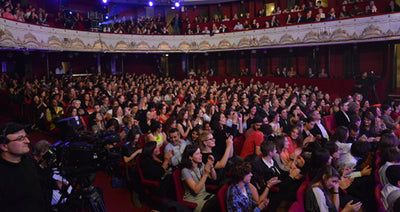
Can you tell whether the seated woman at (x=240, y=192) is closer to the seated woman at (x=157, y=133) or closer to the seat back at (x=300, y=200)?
the seat back at (x=300, y=200)

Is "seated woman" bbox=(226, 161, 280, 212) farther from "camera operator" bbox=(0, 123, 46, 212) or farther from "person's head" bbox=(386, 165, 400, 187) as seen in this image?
"camera operator" bbox=(0, 123, 46, 212)

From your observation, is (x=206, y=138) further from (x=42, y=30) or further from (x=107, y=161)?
(x=42, y=30)

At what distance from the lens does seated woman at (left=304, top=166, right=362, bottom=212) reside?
2426 mm

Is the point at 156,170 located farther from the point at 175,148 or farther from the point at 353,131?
the point at 353,131

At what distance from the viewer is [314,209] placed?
242cm

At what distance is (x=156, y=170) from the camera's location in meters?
3.31

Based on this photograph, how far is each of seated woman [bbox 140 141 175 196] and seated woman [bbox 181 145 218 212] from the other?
11.3 inches

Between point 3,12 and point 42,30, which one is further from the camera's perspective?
point 42,30

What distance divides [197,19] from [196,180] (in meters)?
17.2

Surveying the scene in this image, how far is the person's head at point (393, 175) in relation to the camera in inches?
105

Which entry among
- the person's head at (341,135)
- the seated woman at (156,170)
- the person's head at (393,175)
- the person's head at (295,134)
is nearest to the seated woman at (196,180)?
the seated woman at (156,170)

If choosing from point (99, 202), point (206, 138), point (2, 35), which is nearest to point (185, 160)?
point (206, 138)

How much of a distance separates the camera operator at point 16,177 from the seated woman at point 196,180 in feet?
4.39

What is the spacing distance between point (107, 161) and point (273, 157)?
7.20ft
